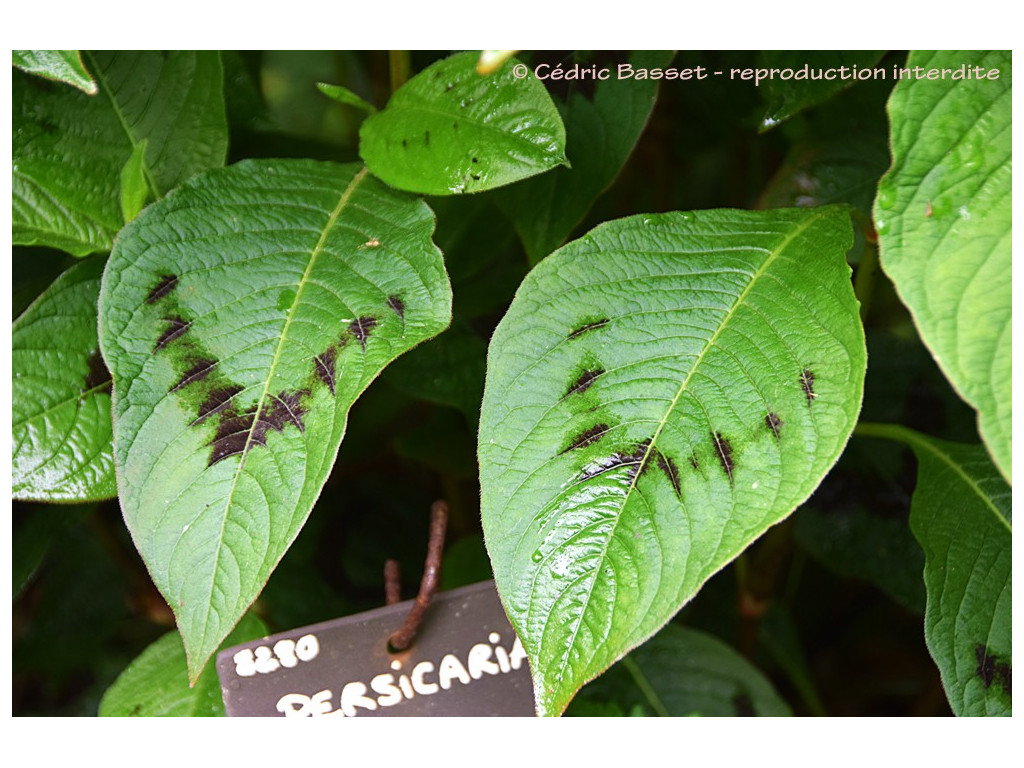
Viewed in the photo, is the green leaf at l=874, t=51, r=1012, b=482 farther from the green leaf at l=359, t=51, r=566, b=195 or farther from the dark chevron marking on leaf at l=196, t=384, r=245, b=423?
the dark chevron marking on leaf at l=196, t=384, r=245, b=423

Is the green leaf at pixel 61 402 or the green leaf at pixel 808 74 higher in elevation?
the green leaf at pixel 808 74

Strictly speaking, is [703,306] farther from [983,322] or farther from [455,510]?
[455,510]

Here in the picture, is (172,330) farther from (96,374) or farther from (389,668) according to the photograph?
(389,668)

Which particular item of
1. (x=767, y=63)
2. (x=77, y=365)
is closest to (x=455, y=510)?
(x=77, y=365)

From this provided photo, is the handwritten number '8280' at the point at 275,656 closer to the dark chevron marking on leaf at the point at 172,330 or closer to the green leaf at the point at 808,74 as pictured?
the dark chevron marking on leaf at the point at 172,330

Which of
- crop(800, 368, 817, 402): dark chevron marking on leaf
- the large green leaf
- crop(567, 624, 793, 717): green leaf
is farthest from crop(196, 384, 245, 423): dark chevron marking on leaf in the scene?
crop(567, 624, 793, 717): green leaf

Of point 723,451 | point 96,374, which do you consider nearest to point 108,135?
point 96,374

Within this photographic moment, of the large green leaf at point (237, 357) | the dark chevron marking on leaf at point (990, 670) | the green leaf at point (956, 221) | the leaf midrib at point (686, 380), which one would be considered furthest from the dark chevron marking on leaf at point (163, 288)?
the dark chevron marking on leaf at point (990, 670)
